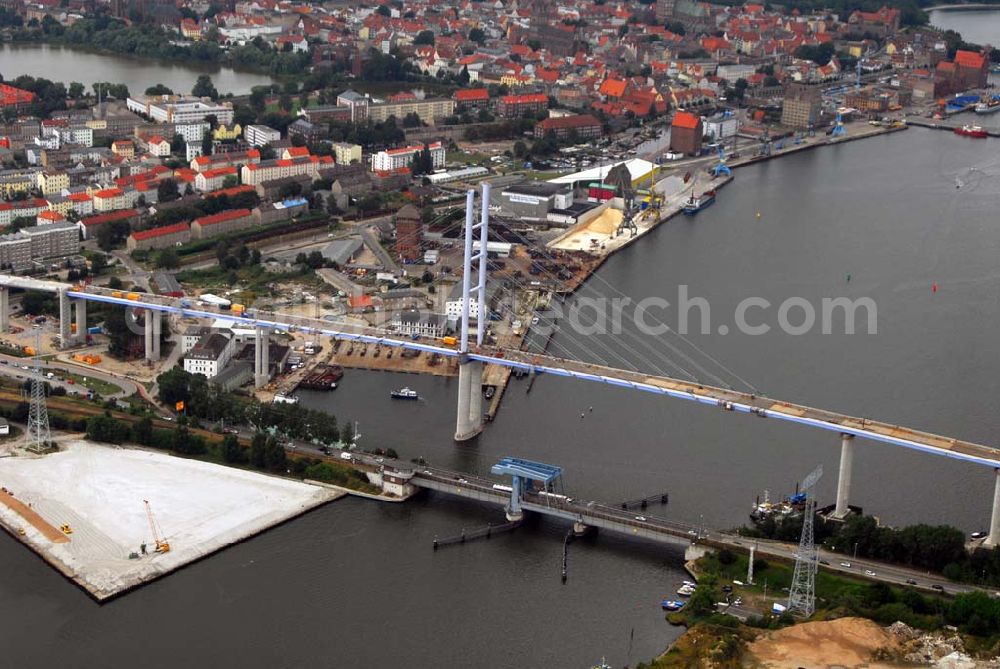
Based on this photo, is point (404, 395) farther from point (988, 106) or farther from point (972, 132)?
point (988, 106)

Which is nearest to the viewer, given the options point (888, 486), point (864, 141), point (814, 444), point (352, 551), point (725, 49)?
point (352, 551)

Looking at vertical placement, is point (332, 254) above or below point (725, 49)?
below

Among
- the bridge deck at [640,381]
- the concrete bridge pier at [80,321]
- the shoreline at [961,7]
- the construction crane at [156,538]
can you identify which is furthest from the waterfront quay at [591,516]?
the shoreline at [961,7]

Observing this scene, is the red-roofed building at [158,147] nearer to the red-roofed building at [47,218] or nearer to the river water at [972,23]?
the red-roofed building at [47,218]

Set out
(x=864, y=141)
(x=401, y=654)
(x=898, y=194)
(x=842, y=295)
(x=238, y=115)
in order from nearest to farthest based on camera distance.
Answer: (x=401, y=654), (x=842, y=295), (x=898, y=194), (x=238, y=115), (x=864, y=141)

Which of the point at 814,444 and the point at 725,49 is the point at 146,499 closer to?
the point at 814,444

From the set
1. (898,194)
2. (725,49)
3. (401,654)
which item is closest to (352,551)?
(401,654)
